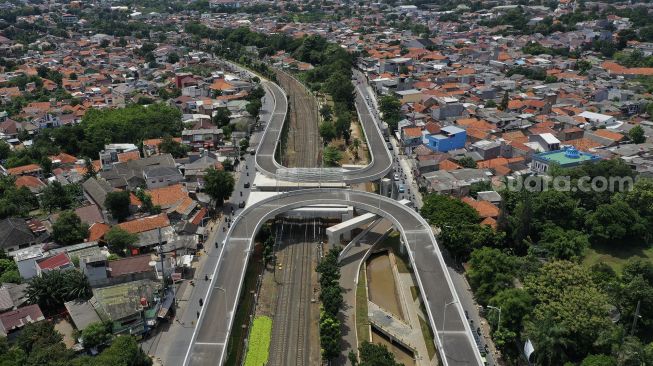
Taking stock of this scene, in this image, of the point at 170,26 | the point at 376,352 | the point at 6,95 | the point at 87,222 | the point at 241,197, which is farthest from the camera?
the point at 170,26

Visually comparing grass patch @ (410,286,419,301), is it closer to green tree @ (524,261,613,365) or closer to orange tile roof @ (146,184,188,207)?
green tree @ (524,261,613,365)

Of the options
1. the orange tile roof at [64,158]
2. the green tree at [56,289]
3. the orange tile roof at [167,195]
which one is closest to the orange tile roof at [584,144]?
the orange tile roof at [167,195]

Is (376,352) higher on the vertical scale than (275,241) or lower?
higher

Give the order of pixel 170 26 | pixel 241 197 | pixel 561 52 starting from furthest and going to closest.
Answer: pixel 170 26
pixel 561 52
pixel 241 197

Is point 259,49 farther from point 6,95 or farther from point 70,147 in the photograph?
point 70,147

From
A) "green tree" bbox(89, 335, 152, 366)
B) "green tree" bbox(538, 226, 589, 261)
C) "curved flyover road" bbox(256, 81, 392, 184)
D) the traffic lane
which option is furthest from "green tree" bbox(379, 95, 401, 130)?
"green tree" bbox(89, 335, 152, 366)

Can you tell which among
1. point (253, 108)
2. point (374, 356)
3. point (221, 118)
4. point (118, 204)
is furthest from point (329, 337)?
point (253, 108)

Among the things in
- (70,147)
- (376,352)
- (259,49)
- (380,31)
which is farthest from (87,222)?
(380,31)
